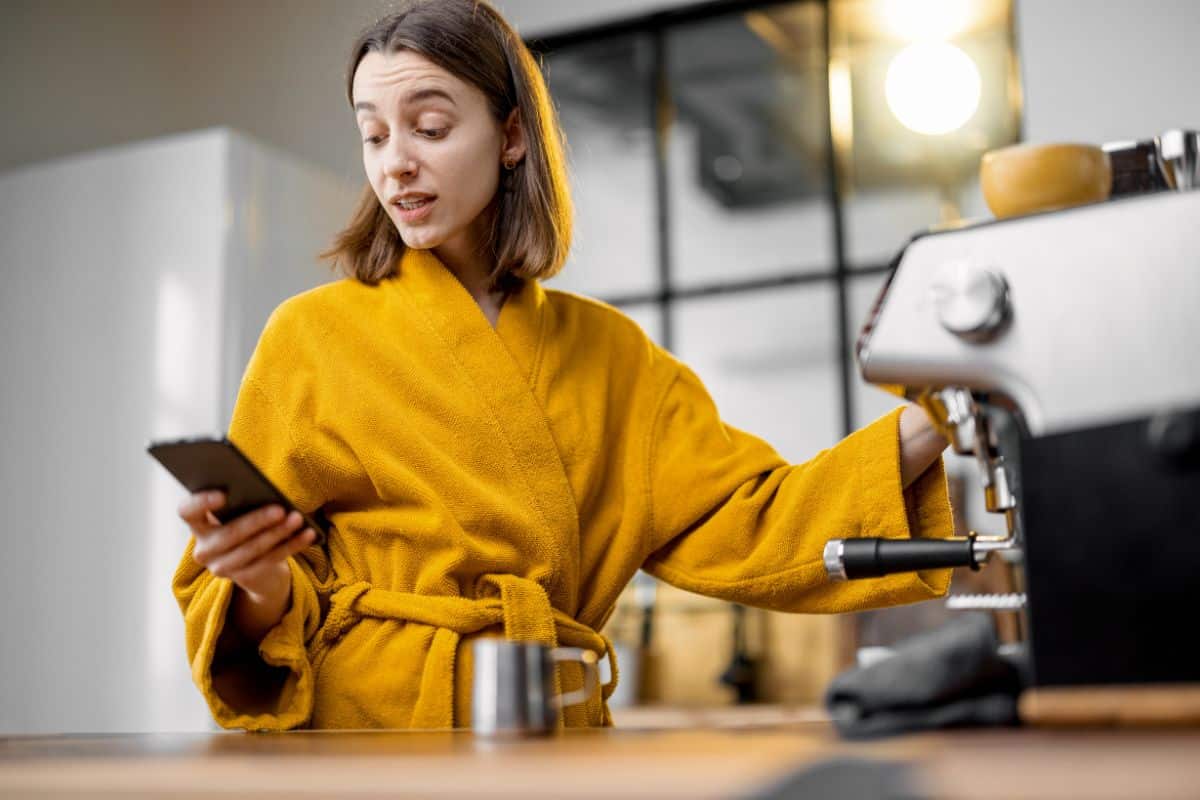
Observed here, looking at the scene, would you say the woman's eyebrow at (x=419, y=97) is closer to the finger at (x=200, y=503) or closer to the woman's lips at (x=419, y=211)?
the woman's lips at (x=419, y=211)

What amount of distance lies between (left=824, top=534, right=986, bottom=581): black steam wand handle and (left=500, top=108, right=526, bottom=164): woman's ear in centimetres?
65

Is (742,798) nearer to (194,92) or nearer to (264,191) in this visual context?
(264,191)

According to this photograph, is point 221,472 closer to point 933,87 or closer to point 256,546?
point 256,546

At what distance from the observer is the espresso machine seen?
0.73 meters

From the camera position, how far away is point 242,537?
108 cm

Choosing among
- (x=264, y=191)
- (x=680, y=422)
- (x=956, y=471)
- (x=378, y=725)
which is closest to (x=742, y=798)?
(x=378, y=725)

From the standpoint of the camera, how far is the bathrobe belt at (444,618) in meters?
1.21

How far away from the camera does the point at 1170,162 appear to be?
3.26 feet

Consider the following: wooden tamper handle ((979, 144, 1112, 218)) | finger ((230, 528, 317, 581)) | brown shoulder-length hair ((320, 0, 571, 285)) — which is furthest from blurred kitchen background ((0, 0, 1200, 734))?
wooden tamper handle ((979, 144, 1112, 218))

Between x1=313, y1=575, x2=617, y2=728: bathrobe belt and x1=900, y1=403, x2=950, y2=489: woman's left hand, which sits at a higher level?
Result: x1=900, y1=403, x2=950, y2=489: woman's left hand

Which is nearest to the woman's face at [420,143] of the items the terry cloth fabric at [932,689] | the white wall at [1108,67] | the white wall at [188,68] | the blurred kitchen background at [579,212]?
the terry cloth fabric at [932,689]

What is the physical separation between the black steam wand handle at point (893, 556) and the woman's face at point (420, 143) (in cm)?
56

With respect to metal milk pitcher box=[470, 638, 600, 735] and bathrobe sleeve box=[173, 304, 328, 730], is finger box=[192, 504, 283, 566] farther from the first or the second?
metal milk pitcher box=[470, 638, 600, 735]

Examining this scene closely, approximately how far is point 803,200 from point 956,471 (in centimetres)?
89
